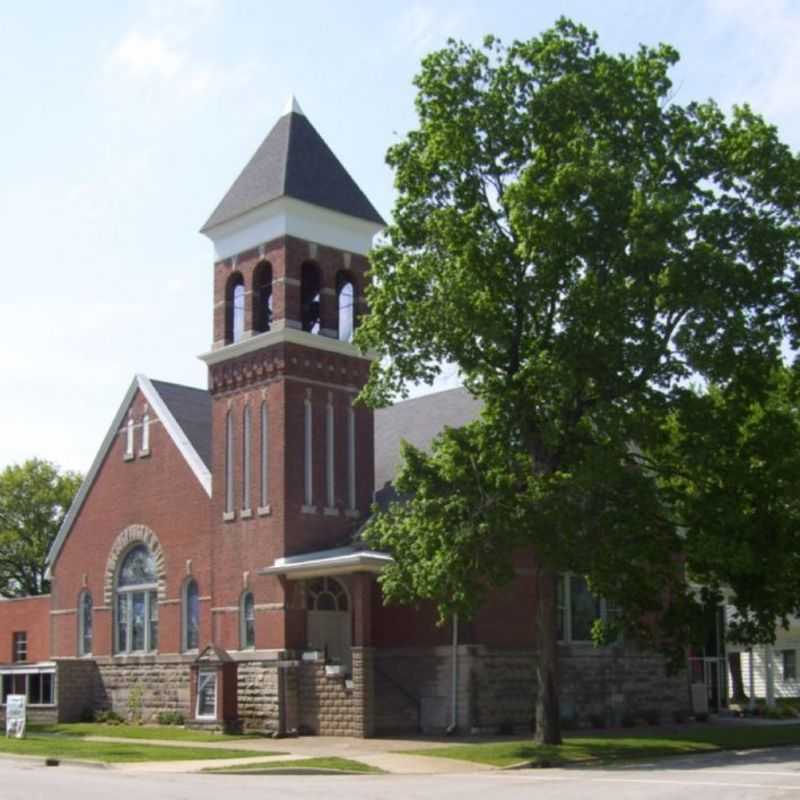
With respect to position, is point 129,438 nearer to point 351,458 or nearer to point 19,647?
point 351,458

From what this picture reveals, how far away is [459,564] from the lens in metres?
27.4

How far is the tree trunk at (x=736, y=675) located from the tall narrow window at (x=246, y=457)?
73.7ft

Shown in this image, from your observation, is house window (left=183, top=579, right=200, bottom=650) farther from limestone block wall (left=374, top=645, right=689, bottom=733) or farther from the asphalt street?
the asphalt street

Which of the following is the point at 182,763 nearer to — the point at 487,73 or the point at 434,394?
the point at 487,73

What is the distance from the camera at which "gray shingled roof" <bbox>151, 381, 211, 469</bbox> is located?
4228 centimetres

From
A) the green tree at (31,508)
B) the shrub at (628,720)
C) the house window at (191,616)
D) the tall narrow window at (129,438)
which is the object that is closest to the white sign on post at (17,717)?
the house window at (191,616)

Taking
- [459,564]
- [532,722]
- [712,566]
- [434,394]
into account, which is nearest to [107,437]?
[434,394]

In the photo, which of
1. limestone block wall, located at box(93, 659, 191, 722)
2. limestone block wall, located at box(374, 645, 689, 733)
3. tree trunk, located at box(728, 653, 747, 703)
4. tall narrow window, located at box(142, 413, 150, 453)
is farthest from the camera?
tree trunk, located at box(728, 653, 747, 703)

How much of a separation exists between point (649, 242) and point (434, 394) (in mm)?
18998

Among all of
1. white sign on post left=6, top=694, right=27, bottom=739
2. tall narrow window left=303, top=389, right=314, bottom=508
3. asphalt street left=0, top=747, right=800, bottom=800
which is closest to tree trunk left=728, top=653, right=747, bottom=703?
tall narrow window left=303, top=389, right=314, bottom=508

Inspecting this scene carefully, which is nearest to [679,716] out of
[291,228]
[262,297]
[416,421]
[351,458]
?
[416,421]

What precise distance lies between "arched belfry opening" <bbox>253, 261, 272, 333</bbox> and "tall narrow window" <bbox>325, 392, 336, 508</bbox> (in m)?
3.07

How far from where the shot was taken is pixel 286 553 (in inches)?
1447

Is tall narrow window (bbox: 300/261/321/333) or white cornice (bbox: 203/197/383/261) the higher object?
white cornice (bbox: 203/197/383/261)
